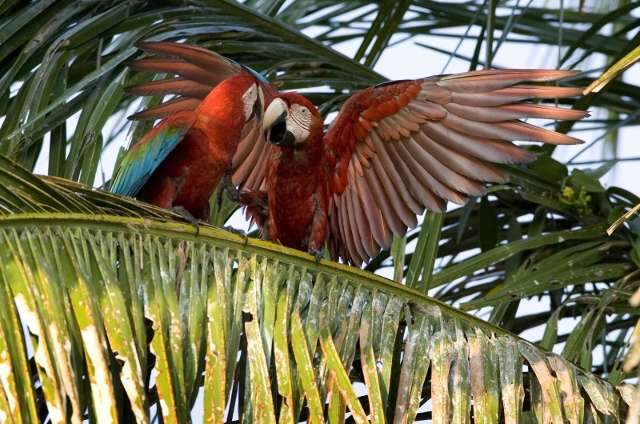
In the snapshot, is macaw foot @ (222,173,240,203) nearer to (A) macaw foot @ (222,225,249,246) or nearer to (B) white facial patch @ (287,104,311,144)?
(B) white facial patch @ (287,104,311,144)

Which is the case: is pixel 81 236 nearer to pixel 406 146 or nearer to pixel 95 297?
pixel 95 297

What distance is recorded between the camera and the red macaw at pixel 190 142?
2877mm

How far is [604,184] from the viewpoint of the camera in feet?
10.9

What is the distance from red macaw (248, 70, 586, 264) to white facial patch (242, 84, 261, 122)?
52mm

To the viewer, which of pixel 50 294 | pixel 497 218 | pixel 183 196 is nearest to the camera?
pixel 50 294

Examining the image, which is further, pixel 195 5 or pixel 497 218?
pixel 497 218

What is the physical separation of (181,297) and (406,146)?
3.86ft

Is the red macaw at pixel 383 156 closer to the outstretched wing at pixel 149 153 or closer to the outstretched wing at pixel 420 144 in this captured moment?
the outstretched wing at pixel 420 144

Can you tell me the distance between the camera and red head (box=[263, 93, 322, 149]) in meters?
3.00

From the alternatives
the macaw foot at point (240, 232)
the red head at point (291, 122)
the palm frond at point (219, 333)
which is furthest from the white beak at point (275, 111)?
the palm frond at point (219, 333)

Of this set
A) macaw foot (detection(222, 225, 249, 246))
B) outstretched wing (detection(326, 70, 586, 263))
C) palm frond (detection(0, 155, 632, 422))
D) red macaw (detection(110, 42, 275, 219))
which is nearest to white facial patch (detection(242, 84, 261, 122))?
red macaw (detection(110, 42, 275, 219))

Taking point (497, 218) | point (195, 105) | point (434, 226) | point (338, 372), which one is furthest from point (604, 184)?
point (338, 372)

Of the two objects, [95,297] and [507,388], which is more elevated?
[95,297]

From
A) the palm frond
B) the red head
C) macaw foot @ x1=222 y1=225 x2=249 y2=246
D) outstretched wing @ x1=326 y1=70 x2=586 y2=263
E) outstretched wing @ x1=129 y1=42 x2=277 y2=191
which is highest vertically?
outstretched wing @ x1=129 y1=42 x2=277 y2=191
